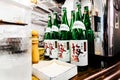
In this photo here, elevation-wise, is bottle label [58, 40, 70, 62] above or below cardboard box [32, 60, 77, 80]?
above

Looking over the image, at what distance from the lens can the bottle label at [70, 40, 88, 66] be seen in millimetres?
885

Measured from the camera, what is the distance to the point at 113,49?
3.78 feet

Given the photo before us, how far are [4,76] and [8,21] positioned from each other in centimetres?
15

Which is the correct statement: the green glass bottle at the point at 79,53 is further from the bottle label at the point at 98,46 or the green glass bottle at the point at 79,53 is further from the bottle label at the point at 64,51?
the bottle label at the point at 98,46

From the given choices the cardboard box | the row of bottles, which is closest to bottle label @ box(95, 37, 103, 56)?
the row of bottles

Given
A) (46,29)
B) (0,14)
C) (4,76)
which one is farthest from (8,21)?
(46,29)

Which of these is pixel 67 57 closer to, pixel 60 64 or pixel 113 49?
pixel 60 64

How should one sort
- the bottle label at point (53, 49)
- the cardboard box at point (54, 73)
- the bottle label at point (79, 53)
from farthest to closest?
the bottle label at point (53, 49) < the bottle label at point (79, 53) < the cardboard box at point (54, 73)

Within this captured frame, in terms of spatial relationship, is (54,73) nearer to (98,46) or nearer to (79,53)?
(79,53)

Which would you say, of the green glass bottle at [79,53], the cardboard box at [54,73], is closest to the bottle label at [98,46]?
the green glass bottle at [79,53]

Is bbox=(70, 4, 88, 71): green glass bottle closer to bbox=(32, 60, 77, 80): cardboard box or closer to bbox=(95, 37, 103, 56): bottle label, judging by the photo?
bbox=(32, 60, 77, 80): cardboard box

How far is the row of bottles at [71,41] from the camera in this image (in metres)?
0.89

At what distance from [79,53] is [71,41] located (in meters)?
0.08

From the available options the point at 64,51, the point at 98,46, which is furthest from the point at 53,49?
the point at 98,46
